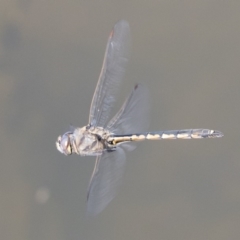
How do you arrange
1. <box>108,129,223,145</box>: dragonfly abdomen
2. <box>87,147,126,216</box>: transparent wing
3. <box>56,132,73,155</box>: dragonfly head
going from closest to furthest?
<box>87,147,126,216</box>: transparent wing < <box>108,129,223,145</box>: dragonfly abdomen < <box>56,132,73,155</box>: dragonfly head

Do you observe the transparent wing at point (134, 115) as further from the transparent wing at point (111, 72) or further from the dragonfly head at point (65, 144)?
the dragonfly head at point (65, 144)

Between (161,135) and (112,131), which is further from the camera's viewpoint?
(112,131)

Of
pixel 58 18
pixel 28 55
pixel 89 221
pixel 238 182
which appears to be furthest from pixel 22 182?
pixel 238 182

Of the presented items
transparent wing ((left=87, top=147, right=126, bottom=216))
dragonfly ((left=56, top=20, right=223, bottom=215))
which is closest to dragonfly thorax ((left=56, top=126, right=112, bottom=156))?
dragonfly ((left=56, top=20, right=223, bottom=215))

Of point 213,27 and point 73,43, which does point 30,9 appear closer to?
point 73,43

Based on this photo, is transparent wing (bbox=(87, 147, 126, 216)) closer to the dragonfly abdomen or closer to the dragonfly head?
the dragonfly abdomen

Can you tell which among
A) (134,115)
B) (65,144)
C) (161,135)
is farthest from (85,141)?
(161,135)

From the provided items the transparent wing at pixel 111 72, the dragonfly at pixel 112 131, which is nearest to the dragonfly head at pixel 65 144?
the dragonfly at pixel 112 131

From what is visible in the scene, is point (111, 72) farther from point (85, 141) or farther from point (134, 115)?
point (85, 141)
